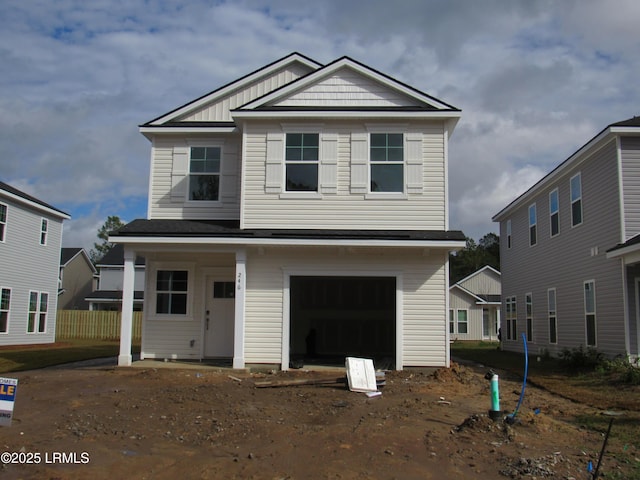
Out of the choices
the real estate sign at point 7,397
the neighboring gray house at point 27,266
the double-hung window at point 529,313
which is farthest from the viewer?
the neighboring gray house at point 27,266

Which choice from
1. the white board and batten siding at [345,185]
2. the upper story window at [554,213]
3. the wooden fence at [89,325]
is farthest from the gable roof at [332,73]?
the wooden fence at [89,325]

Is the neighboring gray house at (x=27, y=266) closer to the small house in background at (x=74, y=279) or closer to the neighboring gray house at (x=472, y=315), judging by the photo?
the small house in background at (x=74, y=279)

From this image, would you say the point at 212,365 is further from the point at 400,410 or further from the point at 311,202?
the point at 400,410

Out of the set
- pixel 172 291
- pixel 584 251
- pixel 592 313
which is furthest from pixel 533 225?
pixel 172 291

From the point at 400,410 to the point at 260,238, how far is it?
19.0 feet

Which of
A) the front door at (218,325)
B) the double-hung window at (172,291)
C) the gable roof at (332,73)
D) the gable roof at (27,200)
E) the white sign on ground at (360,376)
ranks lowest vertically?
the white sign on ground at (360,376)

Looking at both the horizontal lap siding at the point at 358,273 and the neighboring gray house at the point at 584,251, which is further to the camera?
the neighboring gray house at the point at 584,251

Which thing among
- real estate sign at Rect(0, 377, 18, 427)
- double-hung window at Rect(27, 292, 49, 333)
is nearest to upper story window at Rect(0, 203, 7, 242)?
double-hung window at Rect(27, 292, 49, 333)

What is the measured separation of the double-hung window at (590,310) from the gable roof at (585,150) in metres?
3.76

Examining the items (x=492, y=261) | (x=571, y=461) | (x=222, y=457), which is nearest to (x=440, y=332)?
(x=571, y=461)

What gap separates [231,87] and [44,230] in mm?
15069

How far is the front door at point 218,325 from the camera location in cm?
1562

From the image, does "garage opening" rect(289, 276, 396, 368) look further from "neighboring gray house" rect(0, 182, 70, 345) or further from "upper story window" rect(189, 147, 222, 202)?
"neighboring gray house" rect(0, 182, 70, 345)

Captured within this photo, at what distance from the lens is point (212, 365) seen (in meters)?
14.6
